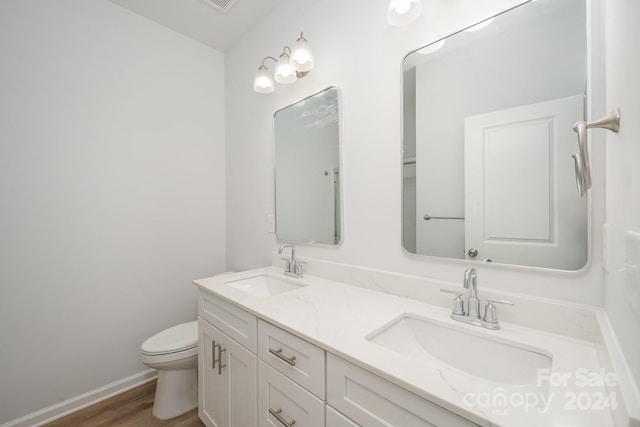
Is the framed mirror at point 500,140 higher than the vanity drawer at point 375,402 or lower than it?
higher

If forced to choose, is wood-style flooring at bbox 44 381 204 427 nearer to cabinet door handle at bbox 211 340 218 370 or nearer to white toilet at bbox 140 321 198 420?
white toilet at bbox 140 321 198 420

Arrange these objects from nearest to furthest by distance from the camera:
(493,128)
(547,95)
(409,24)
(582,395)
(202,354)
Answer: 1. (582,395)
2. (547,95)
3. (493,128)
4. (409,24)
5. (202,354)

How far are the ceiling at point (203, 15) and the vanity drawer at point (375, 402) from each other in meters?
2.13

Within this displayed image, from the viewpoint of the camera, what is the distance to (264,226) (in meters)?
1.93

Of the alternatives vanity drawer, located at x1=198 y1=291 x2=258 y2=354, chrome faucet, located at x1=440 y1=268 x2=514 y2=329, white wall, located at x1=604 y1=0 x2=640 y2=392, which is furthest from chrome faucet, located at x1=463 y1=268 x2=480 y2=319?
vanity drawer, located at x1=198 y1=291 x2=258 y2=354

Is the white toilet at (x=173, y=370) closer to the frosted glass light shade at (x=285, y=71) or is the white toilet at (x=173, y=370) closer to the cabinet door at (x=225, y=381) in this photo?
the cabinet door at (x=225, y=381)

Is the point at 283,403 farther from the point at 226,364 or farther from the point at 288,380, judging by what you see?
the point at 226,364

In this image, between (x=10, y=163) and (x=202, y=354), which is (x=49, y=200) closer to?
(x=10, y=163)

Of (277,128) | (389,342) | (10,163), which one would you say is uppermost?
(277,128)

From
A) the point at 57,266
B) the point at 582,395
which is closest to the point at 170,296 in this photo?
the point at 57,266

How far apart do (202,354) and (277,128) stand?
142cm

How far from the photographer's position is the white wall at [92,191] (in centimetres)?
147

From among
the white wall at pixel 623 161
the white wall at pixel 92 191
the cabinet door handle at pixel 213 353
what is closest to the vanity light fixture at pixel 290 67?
the white wall at pixel 92 191

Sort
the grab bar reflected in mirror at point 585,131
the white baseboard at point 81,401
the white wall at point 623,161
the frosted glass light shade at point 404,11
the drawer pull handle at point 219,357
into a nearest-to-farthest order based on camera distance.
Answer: the white wall at point 623,161, the grab bar reflected in mirror at point 585,131, the frosted glass light shade at point 404,11, the drawer pull handle at point 219,357, the white baseboard at point 81,401
